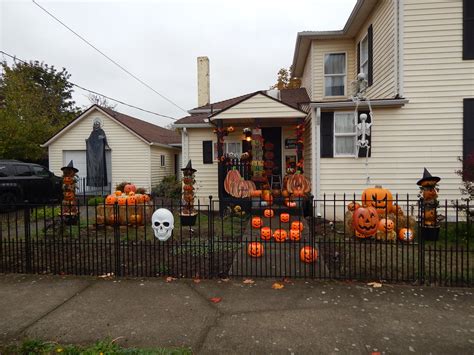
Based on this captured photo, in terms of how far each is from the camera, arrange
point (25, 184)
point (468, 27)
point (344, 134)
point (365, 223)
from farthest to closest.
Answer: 1. point (25, 184)
2. point (344, 134)
3. point (468, 27)
4. point (365, 223)

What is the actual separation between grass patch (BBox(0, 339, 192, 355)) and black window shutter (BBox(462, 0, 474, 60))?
10.2 metres

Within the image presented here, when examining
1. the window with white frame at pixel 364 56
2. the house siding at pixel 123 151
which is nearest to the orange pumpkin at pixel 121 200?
the house siding at pixel 123 151

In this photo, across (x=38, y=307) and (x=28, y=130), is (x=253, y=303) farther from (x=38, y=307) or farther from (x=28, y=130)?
(x=28, y=130)

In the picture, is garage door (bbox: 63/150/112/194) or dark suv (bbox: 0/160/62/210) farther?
garage door (bbox: 63/150/112/194)

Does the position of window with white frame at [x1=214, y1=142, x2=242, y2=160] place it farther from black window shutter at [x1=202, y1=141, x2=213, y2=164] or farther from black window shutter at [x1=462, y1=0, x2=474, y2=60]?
black window shutter at [x1=462, y1=0, x2=474, y2=60]

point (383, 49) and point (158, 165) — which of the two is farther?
point (158, 165)

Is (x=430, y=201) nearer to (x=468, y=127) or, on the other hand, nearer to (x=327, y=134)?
(x=327, y=134)

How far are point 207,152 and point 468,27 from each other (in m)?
8.96

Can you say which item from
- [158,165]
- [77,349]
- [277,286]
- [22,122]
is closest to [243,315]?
[277,286]

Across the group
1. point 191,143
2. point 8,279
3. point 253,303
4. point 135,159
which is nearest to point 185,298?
point 253,303

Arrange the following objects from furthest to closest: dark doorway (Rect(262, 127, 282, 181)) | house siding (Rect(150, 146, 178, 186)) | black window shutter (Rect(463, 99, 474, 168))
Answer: house siding (Rect(150, 146, 178, 186)), dark doorway (Rect(262, 127, 282, 181)), black window shutter (Rect(463, 99, 474, 168))

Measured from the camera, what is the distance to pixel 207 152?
472 inches

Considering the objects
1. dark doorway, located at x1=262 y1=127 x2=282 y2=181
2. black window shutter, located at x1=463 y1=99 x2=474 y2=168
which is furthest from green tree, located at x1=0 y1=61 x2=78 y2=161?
black window shutter, located at x1=463 y1=99 x2=474 y2=168

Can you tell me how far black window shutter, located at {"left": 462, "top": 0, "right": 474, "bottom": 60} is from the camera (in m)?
8.30
